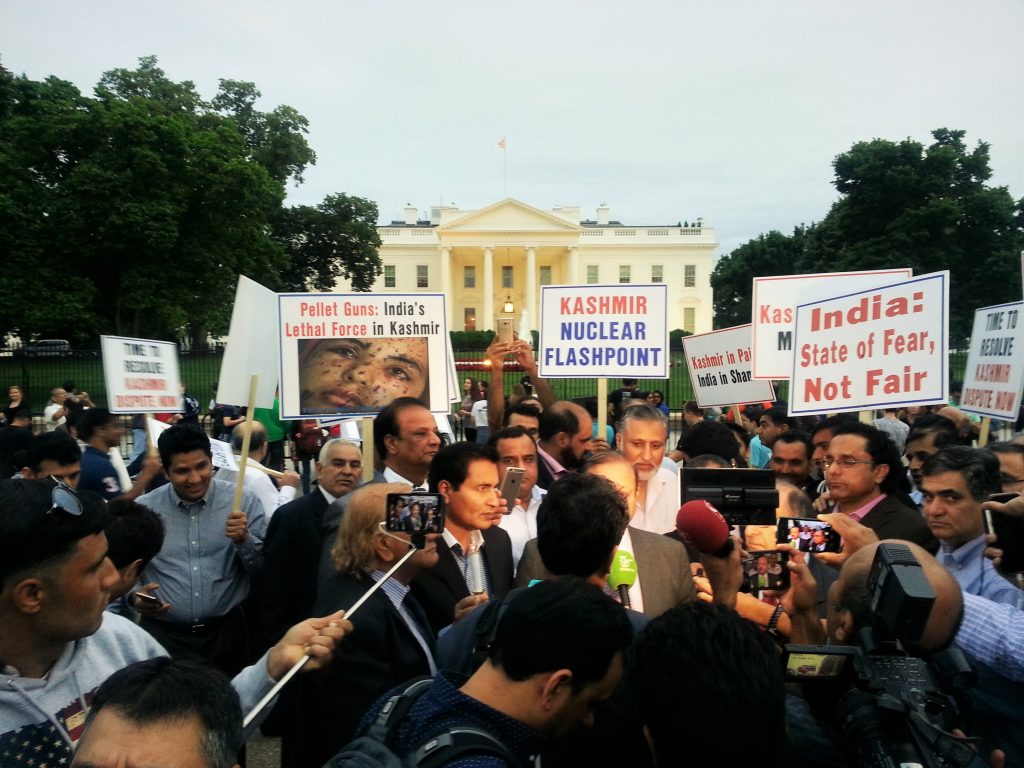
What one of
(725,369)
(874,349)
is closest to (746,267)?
(725,369)

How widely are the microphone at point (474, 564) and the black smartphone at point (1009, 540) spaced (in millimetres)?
2013

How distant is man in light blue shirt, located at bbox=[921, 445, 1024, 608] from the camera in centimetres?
333

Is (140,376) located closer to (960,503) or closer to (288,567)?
(288,567)

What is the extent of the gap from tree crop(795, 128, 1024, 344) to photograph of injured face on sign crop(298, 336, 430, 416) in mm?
37817

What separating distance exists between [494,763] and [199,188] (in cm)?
3672

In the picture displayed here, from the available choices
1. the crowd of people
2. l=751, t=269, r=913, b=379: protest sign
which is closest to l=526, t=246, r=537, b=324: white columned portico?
l=751, t=269, r=913, b=379: protest sign

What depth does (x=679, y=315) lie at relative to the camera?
80.6 meters

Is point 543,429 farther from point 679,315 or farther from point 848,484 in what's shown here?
point 679,315

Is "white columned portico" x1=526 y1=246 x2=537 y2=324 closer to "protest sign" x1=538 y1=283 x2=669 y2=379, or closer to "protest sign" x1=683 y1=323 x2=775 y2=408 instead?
"protest sign" x1=683 y1=323 x2=775 y2=408

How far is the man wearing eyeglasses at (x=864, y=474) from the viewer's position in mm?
4250

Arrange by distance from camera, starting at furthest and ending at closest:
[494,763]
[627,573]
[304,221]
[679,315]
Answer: [679,315] < [304,221] < [627,573] < [494,763]

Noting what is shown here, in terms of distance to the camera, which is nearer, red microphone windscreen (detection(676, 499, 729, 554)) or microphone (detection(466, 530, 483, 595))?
red microphone windscreen (detection(676, 499, 729, 554))

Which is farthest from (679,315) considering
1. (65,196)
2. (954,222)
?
(65,196)

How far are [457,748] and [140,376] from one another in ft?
18.3
